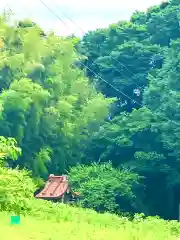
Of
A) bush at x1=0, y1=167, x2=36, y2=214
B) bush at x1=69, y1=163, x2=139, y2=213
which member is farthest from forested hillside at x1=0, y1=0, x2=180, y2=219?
bush at x1=0, y1=167, x2=36, y2=214

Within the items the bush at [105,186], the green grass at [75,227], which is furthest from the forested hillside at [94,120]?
the green grass at [75,227]

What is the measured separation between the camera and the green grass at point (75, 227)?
11363 millimetres

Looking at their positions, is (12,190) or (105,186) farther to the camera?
(105,186)

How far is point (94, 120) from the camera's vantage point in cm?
2570

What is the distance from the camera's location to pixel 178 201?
25.1 metres

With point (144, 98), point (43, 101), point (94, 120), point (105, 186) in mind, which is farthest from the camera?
point (94, 120)

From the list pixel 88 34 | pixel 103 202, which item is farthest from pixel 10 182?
pixel 88 34

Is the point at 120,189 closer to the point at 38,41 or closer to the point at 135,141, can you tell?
the point at 135,141

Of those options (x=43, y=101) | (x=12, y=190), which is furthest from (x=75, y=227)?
(x=43, y=101)

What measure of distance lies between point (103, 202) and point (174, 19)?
989 cm

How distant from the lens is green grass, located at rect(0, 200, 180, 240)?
11.4m

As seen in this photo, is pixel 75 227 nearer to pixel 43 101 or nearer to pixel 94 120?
pixel 43 101

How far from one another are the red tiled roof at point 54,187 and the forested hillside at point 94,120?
45 centimetres

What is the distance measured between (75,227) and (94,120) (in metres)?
12.3
